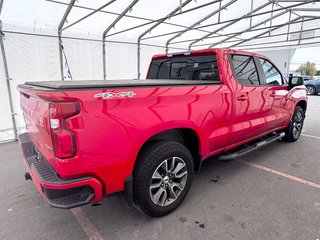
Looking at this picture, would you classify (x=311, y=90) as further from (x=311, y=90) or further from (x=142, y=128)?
(x=142, y=128)

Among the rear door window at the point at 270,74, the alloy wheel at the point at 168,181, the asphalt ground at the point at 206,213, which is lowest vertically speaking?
the asphalt ground at the point at 206,213

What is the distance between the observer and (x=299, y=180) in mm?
3166

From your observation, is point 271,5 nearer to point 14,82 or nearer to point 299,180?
point 299,180

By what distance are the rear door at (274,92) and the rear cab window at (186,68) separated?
106 cm

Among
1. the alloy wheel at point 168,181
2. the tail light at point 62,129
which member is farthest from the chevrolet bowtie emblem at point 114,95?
the alloy wheel at point 168,181

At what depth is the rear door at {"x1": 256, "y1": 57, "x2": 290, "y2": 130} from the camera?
141 inches

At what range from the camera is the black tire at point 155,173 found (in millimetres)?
2072

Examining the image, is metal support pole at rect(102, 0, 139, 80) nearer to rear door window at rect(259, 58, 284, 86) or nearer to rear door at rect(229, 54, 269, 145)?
→ rear door window at rect(259, 58, 284, 86)

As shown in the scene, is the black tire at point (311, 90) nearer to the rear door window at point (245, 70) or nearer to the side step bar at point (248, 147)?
the side step bar at point (248, 147)

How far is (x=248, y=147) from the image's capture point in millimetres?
3385

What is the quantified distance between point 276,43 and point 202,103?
14.2m

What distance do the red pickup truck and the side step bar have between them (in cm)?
3

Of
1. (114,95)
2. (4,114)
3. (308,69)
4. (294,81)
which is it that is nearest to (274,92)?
(294,81)

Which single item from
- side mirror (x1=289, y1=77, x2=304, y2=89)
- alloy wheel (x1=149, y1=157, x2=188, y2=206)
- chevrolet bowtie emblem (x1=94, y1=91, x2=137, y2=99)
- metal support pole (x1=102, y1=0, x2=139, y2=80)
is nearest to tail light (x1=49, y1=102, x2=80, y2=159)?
chevrolet bowtie emblem (x1=94, y1=91, x2=137, y2=99)
